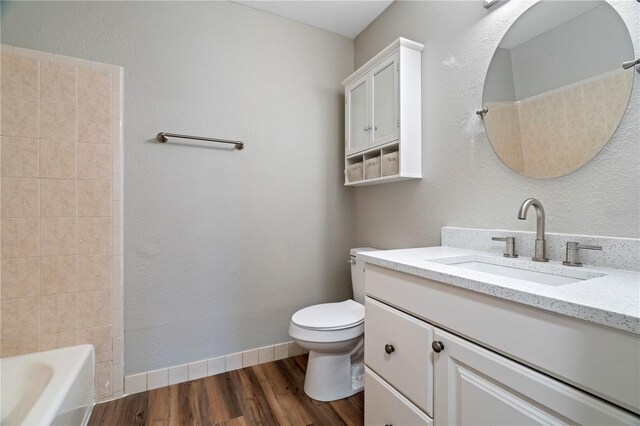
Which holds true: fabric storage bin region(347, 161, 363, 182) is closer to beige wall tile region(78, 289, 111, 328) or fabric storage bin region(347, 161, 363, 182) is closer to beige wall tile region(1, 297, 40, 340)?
beige wall tile region(78, 289, 111, 328)

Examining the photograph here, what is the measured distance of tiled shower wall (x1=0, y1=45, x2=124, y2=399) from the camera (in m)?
1.39

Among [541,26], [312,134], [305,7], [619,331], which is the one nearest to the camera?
[619,331]

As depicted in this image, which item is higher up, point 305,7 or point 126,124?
point 305,7

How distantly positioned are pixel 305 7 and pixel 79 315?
229 cm

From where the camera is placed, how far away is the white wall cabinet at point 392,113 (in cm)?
159

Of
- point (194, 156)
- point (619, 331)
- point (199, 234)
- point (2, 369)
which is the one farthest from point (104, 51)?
point (619, 331)

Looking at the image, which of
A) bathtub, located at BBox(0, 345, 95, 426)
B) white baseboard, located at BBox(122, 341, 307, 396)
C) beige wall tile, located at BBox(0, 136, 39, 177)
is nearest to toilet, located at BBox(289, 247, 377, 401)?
white baseboard, located at BBox(122, 341, 307, 396)

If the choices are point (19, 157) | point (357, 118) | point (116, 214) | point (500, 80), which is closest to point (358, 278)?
point (357, 118)

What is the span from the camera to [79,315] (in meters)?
1.52

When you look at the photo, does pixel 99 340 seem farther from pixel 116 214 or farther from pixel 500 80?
pixel 500 80

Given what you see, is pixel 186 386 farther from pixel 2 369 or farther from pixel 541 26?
pixel 541 26

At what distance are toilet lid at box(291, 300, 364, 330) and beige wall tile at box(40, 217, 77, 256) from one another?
124cm

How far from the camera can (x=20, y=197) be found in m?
1.40

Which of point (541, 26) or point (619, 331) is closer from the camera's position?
point (619, 331)
